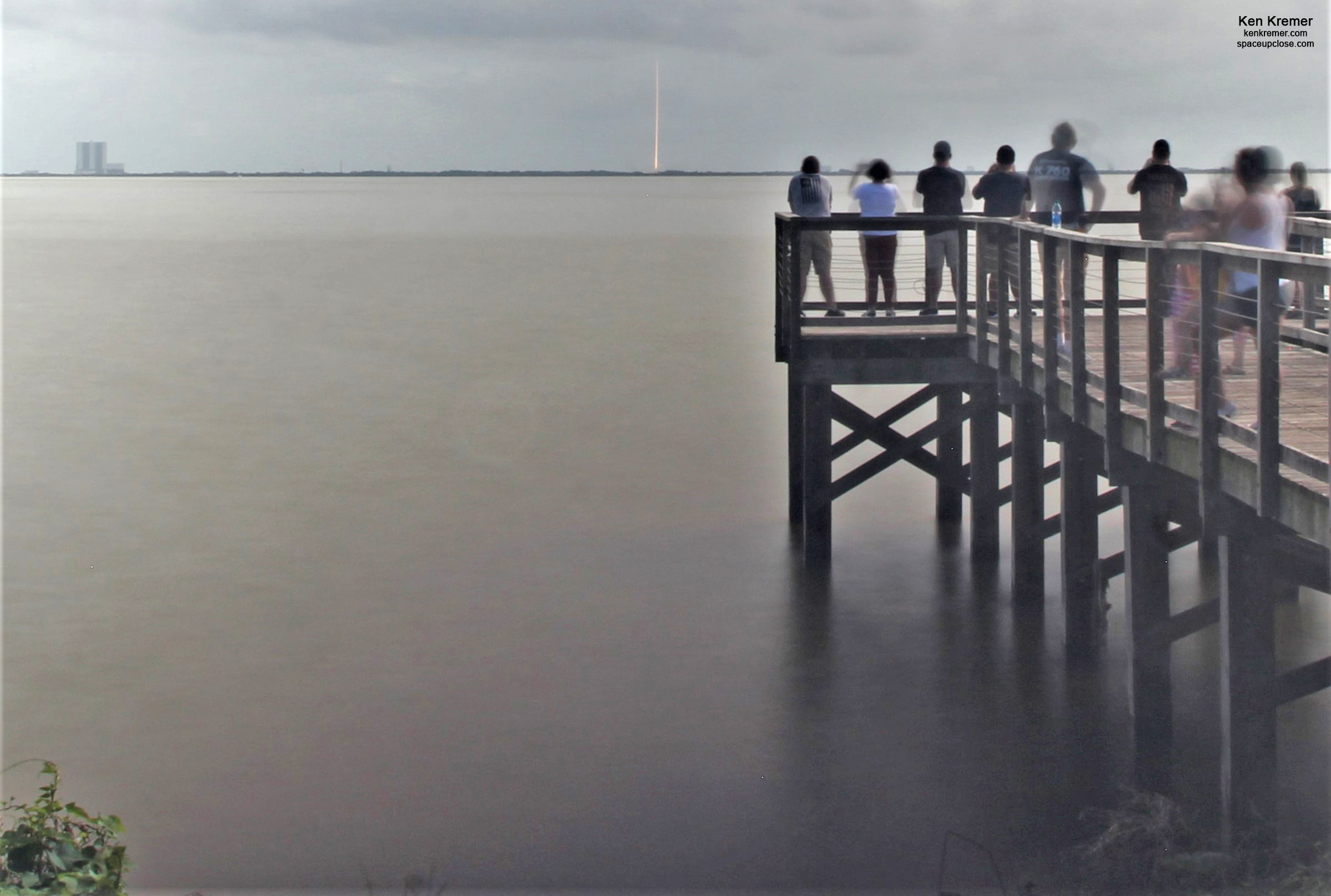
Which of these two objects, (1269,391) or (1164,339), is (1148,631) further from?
(1269,391)

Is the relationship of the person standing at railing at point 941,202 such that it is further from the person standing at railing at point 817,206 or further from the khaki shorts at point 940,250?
the person standing at railing at point 817,206

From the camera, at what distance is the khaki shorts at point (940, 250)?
11195 mm

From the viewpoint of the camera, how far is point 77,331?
3981cm

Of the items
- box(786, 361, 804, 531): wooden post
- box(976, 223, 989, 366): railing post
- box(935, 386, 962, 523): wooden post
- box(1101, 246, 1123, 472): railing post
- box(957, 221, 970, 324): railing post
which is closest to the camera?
box(1101, 246, 1123, 472): railing post

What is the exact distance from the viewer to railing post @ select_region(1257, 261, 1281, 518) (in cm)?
582

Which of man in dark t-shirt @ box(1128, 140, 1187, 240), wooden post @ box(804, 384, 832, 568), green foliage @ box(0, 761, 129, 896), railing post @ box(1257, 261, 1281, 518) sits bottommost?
green foliage @ box(0, 761, 129, 896)

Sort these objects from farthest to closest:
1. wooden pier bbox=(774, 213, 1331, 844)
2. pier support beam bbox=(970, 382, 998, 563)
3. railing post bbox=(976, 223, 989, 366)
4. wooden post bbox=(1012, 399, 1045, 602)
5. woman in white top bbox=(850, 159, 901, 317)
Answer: pier support beam bbox=(970, 382, 998, 563) < woman in white top bbox=(850, 159, 901, 317) < railing post bbox=(976, 223, 989, 366) < wooden post bbox=(1012, 399, 1045, 602) < wooden pier bbox=(774, 213, 1331, 844)

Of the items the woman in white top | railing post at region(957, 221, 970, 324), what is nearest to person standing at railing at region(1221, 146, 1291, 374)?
railing post at region(957, 221, 970, 324)

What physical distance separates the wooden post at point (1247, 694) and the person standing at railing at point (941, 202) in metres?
4.77

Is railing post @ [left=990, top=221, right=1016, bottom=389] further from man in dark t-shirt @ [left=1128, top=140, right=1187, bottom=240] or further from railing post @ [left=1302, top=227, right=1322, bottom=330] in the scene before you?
railing post @ [left=1302, top=227, right=1322, bottom=330]

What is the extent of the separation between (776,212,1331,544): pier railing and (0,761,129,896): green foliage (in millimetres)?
3945

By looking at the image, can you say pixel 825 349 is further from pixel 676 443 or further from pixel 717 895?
pixel 676 443

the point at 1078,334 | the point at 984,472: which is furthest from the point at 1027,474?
the point at 1078,334

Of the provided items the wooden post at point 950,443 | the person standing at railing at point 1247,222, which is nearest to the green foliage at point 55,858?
the person standing at railing at point 1247,222
